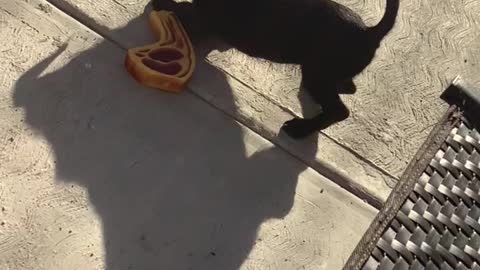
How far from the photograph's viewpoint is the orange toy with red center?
3.51 metres

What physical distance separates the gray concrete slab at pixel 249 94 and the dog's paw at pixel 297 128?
0.04 m

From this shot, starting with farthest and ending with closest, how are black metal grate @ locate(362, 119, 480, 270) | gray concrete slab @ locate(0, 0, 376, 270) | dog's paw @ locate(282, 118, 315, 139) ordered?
dog's paw @ locate(282, 118, 315, 139), gray concrete slab @ locate(0, 0, 376, 270), black metal grate @ locate(362, 119, 480, 270)

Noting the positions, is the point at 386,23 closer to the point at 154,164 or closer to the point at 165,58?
the point at 165,58

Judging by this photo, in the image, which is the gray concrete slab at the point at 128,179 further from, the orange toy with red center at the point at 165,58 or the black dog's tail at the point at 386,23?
the black dog's tail at the point at 386,23

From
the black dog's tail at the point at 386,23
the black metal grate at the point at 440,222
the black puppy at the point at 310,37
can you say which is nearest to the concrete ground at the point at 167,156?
the black puppy at the point at 310,37

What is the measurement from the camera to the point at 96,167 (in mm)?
3270

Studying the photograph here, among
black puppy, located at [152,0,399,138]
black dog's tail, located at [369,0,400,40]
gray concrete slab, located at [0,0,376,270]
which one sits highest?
black dog's tail, located at [369,0,400,40]

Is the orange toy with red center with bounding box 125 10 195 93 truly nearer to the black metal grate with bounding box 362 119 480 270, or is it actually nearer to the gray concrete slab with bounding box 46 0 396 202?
the gray concrete slab with bounding box 46 0 396 202

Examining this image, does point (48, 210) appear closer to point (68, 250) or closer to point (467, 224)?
point (68, 250)

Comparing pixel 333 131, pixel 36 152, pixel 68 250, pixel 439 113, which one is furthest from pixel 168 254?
pixel 439 113

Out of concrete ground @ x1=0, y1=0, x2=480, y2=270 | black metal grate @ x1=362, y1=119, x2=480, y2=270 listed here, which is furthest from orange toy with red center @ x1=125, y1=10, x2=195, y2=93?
black metal grate @ x1=362, y1=119, x2=480, y2=270

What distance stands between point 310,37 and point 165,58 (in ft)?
2.46

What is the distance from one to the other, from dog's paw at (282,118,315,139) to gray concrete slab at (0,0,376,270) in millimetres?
100

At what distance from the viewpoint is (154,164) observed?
3367 mm
